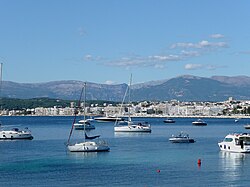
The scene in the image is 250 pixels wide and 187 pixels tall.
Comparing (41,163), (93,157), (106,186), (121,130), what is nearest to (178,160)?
(93,157)

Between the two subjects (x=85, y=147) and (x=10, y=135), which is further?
(x=10, y=135)

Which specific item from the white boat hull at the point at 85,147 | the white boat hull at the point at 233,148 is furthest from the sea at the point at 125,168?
the white boat hull at the point at 85,147

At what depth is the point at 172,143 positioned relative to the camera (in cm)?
8244

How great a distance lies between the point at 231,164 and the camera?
5256 cm

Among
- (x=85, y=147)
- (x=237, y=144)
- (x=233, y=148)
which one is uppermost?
(x=237, y=144)

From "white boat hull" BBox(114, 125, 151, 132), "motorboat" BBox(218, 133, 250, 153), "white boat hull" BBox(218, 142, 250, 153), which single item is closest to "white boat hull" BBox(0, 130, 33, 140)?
"white boat hull" BBox(114, 125, 151, 132)

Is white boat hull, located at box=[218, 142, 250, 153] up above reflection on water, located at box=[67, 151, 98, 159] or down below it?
above

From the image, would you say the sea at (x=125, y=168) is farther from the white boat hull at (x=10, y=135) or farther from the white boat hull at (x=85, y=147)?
the white boat hull at (x=10, y=135)

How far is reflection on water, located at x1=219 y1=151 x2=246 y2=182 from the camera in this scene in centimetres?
4425

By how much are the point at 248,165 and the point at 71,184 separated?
59.8 ft

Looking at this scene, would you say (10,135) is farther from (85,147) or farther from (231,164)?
(231,164)

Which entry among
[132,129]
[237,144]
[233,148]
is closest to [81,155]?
[233,148]

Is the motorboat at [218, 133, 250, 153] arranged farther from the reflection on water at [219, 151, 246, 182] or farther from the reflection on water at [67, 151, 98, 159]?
the reflection on water at [67, 151, 98, 159]

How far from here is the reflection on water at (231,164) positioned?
44250mm
